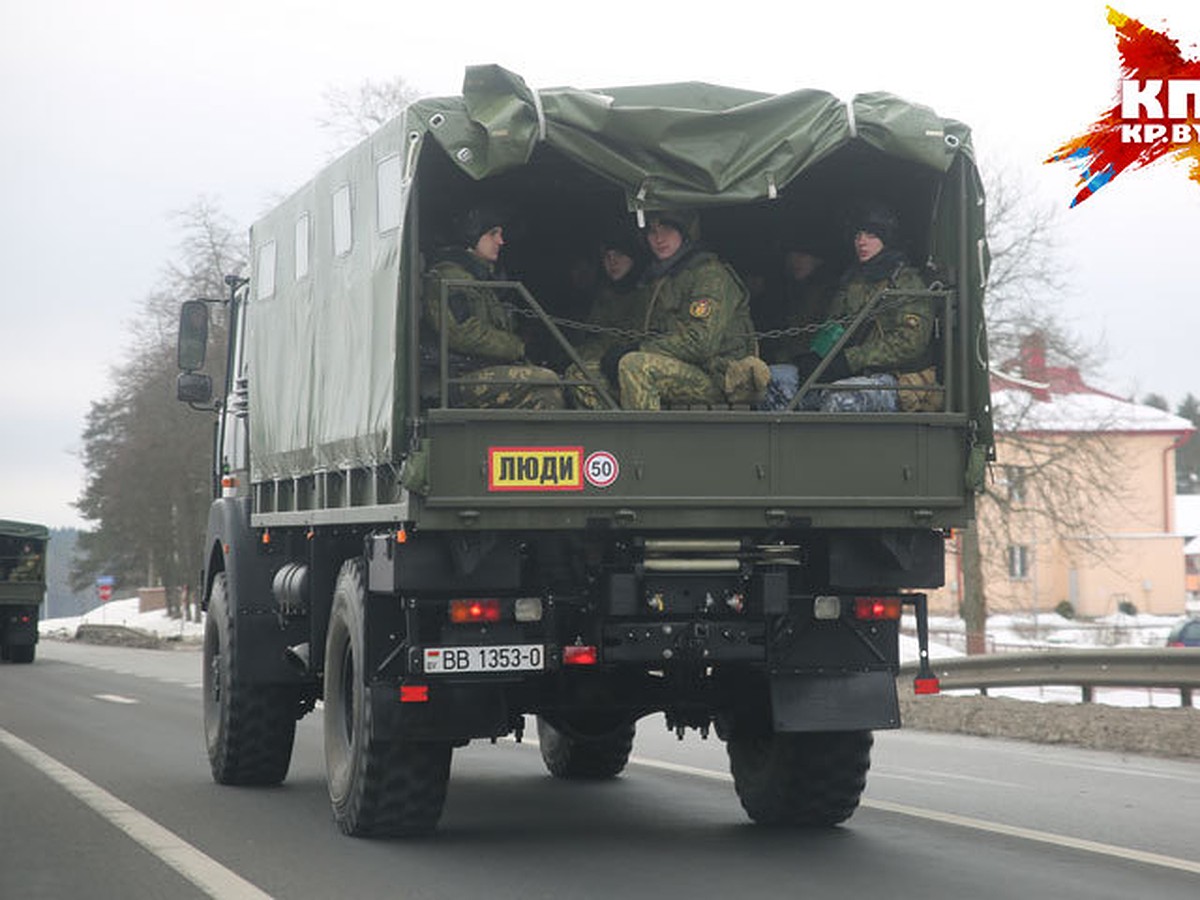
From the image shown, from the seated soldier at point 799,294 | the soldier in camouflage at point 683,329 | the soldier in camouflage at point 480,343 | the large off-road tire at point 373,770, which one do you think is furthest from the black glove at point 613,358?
the large off-road tire at point 373,770

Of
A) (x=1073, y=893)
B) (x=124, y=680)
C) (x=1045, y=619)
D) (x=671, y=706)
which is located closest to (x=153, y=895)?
(x=671, y=706)

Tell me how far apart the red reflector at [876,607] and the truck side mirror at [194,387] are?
225 inches

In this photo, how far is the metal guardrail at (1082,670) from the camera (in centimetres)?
1686

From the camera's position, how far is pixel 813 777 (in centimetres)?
1035

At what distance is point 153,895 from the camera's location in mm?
8141

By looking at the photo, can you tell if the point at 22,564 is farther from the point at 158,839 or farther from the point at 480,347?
the point at 480,347

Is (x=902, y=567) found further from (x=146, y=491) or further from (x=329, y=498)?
(x=146, y=491)

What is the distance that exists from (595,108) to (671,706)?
2.81 metres

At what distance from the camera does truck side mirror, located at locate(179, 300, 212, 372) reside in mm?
13852

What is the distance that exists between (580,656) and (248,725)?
4030 mm

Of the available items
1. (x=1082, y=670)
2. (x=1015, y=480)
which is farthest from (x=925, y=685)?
(x=1015, y=480)

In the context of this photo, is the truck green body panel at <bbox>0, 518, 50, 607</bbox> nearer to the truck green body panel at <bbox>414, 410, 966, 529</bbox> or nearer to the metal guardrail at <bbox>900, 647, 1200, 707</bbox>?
the metal guardrail at <bbox>900, 647, 1200, 707</bbox>

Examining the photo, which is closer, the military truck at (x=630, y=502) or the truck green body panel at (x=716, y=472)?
the truck green body panel at (x=716, y=472)

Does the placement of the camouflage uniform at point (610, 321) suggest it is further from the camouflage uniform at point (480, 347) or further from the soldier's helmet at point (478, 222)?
the soldier's helmet at point (478, 222)
